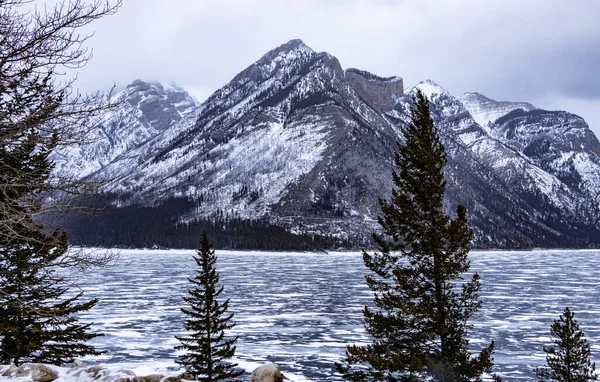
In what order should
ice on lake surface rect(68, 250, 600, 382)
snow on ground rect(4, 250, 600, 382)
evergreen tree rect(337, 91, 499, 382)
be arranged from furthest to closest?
ice on lake surface rect(68, 250, 600, 382) → snow on ground rect(4, 250, 600, 382) → evergreen tree rect(337, 91, 499, 382)

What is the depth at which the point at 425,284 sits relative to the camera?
2169cm

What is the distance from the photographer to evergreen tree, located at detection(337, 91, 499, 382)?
20172 mm

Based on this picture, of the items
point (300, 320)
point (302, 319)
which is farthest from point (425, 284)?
point (302, 319)

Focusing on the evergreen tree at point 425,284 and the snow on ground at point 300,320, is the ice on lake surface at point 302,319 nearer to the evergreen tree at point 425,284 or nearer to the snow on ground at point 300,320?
the snow on ground at point 300,320

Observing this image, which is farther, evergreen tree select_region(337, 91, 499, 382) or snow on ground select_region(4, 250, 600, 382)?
snow on ground select_region(4, 250, 600, 382)

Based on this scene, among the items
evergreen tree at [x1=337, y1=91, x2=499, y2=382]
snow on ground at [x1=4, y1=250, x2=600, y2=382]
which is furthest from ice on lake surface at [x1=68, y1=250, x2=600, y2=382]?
evergreen tree at [x1=337, y1=91, x2=499, y2=382]

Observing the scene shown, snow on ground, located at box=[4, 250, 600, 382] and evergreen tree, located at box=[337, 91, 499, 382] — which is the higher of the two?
evergreen tree, located at box=[337, 91, 499, 382]

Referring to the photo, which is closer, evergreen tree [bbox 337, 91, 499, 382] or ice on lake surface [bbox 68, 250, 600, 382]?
evergreen tree [bbox 337, 91, 499, 382]

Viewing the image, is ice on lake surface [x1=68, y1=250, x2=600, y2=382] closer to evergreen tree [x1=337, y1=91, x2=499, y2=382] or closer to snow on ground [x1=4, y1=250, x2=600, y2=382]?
snow on ground [x1=4, y1=250, x2=600, y2=382]

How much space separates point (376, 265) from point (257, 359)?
21.0 meters

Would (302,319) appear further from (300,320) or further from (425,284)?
(425,284)

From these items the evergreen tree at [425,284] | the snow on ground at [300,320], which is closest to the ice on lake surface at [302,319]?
the snow on ground at [300,320]

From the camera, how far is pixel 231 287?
292 feet

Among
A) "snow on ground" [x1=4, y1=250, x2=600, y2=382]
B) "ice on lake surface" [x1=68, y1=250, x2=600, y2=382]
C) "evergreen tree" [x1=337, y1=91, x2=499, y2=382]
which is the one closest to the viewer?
"evergreen tree" [x1=337, y1=91, x2=499, y2=382]
